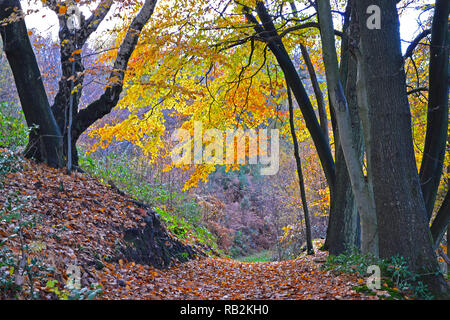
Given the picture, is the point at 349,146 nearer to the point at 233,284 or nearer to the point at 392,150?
the point at 392,150

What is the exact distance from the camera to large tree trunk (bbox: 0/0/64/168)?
665 centimetres

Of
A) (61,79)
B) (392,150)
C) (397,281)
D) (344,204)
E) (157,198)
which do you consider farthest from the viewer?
(157,198)

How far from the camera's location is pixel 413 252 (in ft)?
14.0

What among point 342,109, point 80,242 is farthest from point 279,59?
point 80,242

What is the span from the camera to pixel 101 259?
17.1 ft

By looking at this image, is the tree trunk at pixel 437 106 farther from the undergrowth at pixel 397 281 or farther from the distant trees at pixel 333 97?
the undergrowth at pixel 397 281

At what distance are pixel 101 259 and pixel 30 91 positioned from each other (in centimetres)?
377

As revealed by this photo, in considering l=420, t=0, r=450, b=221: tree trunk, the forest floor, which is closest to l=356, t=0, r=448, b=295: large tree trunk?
the forest floor

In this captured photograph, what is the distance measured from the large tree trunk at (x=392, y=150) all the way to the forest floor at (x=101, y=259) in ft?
2.51

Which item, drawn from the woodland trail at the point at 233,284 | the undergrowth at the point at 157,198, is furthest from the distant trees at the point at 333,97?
the undergrowth at the point at 157,198

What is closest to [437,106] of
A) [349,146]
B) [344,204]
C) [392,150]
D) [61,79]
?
[349,146]

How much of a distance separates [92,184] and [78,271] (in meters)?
3.52
